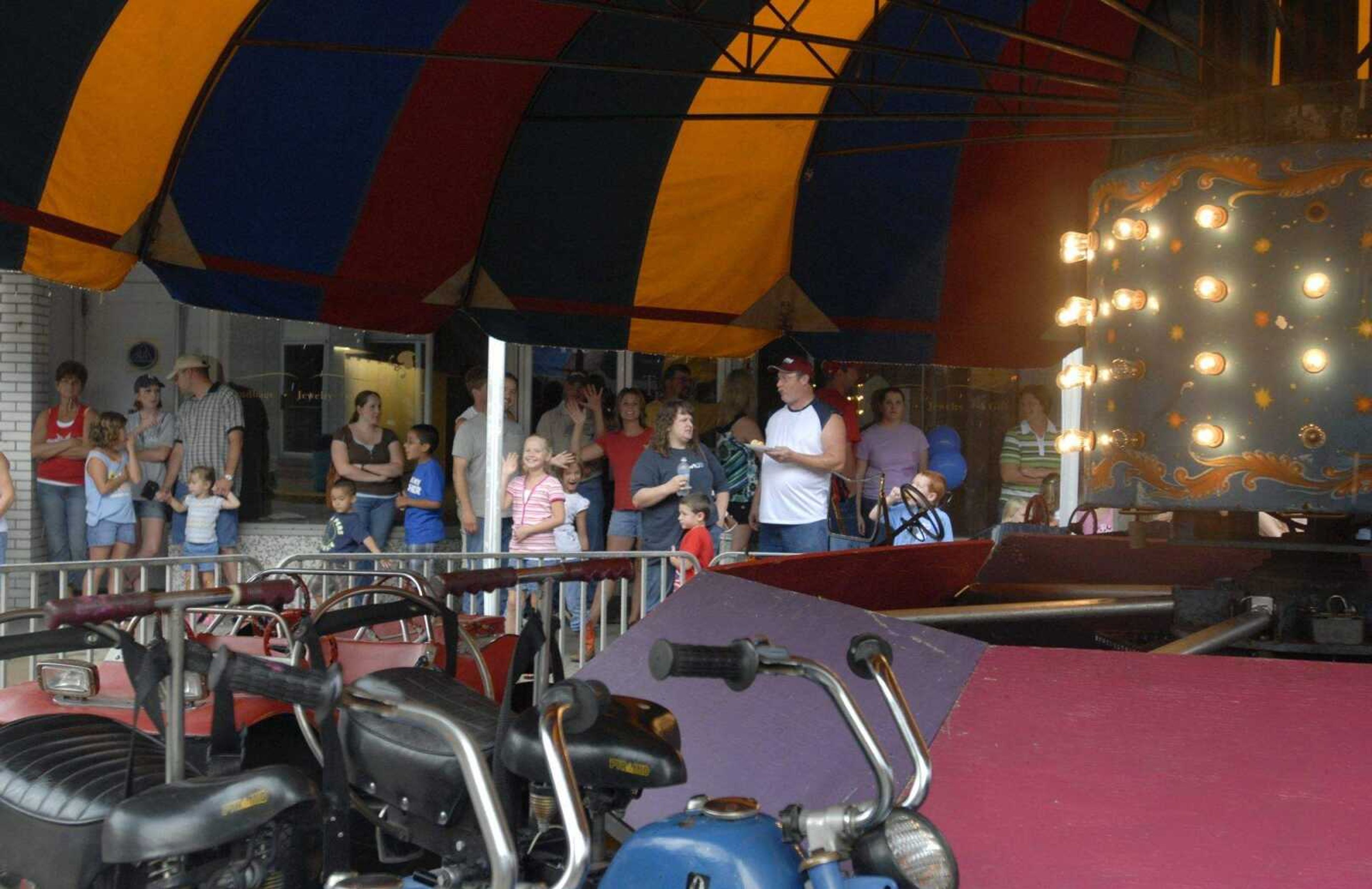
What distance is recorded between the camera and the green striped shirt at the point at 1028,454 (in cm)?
1116

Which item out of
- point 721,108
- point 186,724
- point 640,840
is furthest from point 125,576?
point 640,840

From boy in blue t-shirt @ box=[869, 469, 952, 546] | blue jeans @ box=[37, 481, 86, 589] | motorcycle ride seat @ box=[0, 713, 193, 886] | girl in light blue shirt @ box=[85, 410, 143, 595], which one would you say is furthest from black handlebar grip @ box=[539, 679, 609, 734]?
blue jeans @ box=[37, 481, 86, 589]

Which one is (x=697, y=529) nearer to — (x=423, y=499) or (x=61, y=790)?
(x=423, y=499)

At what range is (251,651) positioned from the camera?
209 inches

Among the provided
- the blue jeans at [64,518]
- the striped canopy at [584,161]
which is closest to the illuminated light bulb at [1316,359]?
the striped canopy at [584,161]

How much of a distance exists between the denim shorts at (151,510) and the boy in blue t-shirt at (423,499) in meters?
2.30

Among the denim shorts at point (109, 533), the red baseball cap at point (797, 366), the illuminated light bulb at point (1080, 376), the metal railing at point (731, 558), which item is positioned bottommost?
the denim shorts at point (109, 533)

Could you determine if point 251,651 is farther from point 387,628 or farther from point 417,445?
point 417,445

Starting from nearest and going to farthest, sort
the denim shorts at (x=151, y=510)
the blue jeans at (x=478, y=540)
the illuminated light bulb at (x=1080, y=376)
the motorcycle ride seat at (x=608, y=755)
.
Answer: the motorcycle ride seat at (x=608, y=755) < the illuminated light bulb at (x=1080, y=376) < the blue jeans at (x=478, y=540) < the denim shorts at (x=151, y=510)

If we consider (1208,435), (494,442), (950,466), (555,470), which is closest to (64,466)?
(555,470)

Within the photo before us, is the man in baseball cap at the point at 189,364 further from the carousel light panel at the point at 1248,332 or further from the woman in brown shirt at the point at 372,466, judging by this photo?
the carousel light panel at the point at 1248,332

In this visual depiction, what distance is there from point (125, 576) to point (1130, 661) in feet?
31.6

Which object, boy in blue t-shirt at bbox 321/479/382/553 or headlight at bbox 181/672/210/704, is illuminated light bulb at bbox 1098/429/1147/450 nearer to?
headlight at bbox 181/672/210/704

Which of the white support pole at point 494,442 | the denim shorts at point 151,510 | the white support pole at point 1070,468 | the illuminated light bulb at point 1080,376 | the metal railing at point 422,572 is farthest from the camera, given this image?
the denim shorts at point 151,510
